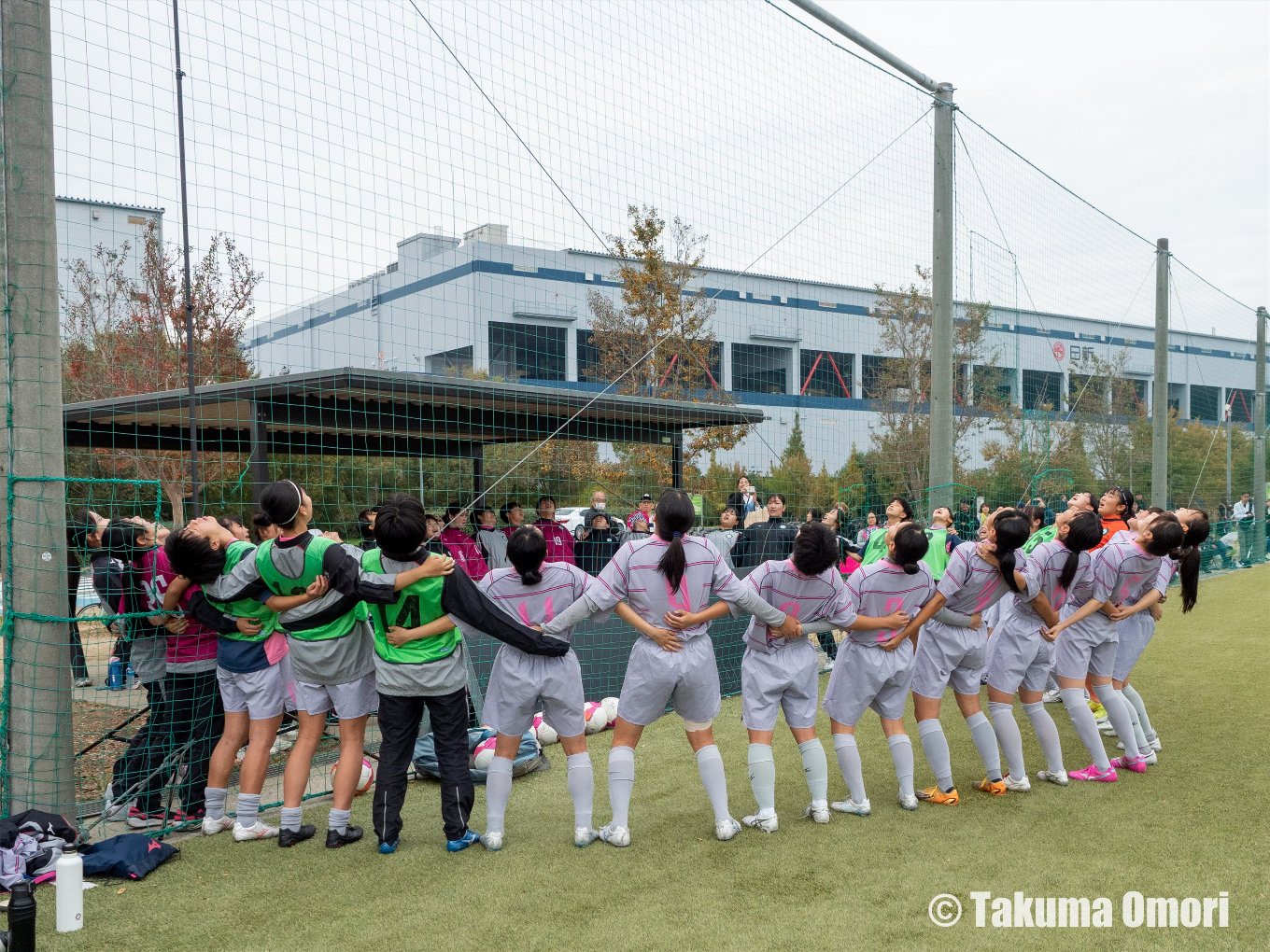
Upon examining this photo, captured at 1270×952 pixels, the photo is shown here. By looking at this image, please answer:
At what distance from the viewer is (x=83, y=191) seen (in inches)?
152

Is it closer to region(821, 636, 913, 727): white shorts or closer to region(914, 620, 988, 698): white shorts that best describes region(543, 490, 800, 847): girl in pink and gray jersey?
region(821, 636, 913, 727): white shorts

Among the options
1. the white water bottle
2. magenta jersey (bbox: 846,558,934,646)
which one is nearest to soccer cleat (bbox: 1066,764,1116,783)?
magenta jersey (bbox: 846,558,934,646)

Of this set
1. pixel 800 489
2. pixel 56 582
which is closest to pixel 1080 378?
pixel 800 489

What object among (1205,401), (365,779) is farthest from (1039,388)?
(1205,401)

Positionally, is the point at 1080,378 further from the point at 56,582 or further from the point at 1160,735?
the point at 56,582

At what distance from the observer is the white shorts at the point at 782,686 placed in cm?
387

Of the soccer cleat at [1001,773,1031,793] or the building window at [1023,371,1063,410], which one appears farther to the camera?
the building window at [1023,371,1063,410]

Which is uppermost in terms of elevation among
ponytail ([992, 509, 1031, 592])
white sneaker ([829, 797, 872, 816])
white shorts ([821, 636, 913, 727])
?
ponytail ([992, 509, 1031, 592])

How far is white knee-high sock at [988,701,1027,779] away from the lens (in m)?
Result: 4.27

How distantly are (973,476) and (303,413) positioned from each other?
9760 millimetres

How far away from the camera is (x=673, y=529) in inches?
148

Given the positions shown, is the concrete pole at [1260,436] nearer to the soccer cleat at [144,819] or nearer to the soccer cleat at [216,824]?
the soccer cleat at [216,824]

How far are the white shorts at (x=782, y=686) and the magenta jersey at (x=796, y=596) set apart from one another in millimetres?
60

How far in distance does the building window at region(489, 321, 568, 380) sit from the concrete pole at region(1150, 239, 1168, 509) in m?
7.79
